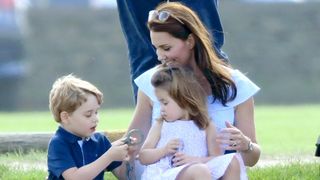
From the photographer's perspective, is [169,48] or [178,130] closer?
[178,130]

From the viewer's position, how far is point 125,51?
68.7 feet

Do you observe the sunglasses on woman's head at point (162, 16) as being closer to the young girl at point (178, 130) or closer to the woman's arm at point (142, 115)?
the young girl at point (178, 130)

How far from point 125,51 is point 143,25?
49.8ft

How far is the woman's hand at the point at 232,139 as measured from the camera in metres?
4.88

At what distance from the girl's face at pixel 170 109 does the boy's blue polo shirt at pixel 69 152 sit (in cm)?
42

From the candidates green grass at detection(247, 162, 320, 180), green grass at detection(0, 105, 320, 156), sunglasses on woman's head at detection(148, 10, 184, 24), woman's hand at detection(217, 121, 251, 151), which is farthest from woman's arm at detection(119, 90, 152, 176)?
green grass at detection(0, 105, 320, 156)

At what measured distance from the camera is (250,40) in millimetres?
21531

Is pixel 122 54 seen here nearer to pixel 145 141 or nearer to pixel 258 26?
pixel 258 26

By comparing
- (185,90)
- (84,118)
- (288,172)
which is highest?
(185,90)

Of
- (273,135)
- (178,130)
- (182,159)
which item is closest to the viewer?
(182,159)

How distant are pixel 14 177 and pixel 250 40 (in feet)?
51.4

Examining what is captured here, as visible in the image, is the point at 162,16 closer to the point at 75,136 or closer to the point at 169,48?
the point at 169,48

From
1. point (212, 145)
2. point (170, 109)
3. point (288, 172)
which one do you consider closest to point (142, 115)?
point (170, 109)

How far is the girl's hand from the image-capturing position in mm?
4852
